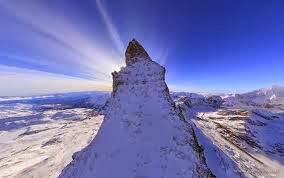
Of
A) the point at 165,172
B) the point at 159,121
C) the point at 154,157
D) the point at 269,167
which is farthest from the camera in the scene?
the point at 269,167

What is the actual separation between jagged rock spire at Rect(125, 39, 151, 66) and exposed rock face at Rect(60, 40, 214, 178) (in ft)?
14.3

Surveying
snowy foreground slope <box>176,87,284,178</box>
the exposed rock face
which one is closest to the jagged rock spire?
the exposed rock face

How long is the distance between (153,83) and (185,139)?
11.3m

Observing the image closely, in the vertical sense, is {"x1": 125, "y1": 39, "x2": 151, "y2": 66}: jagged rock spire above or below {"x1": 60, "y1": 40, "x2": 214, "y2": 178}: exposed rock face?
above

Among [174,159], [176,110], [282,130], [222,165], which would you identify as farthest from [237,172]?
[282,130]

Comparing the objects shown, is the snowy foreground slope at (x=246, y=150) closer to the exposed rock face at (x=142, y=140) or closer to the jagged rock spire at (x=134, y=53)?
the exposed rock face at (x=142, y=140)

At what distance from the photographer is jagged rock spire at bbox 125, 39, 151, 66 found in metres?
39.7

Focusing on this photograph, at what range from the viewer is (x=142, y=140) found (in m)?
27.2

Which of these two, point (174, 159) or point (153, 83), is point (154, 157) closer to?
point (174, 159)

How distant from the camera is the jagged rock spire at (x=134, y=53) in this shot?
39.7 meters

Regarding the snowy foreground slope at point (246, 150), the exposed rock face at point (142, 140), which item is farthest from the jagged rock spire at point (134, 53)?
the snowy foreground slope at point (246, 150)

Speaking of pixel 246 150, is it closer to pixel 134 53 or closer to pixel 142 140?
pixel 134 53

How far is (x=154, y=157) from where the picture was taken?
2502 centimetres

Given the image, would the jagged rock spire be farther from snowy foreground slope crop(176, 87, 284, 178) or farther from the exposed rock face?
snowy foreground slope crop(176, 87, 284, 178)
